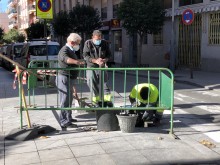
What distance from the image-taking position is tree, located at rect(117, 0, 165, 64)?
2300 centimetres

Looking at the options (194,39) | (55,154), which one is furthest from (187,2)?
(55,154)

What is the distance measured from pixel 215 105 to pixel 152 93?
349 centimetres

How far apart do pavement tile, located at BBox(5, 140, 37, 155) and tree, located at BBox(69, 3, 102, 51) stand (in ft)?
96.3

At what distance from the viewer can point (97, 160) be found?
526 cm

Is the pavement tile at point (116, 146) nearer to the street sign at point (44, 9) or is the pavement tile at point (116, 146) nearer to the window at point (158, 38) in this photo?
the street sign at point (44, 9)

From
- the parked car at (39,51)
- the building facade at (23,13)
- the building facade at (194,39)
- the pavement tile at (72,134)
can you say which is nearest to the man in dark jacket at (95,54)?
the pavement tile at (72,134)

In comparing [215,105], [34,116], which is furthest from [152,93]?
[215,105]

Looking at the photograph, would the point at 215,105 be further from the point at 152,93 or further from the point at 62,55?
the point at 62,55

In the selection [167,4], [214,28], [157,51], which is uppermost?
[167,4]

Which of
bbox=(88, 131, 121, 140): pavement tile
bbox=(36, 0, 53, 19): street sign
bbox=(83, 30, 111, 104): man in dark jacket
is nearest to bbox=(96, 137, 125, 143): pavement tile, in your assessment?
bbox=(88, 131, 121, 140): pavement tile

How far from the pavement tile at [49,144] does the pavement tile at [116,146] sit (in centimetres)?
67

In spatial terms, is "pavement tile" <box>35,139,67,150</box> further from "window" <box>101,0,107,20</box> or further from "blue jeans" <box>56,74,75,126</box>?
"window" <box>101,0,107,20</box>

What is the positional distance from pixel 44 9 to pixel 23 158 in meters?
7.37

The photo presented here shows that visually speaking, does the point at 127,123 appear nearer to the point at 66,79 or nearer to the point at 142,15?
the point at 66,79
